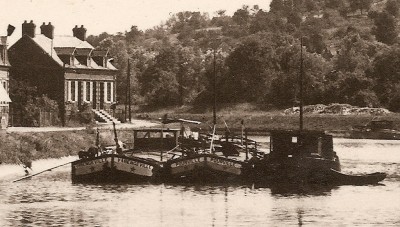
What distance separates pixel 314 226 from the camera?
4300 centimetres

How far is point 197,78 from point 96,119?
182 ft

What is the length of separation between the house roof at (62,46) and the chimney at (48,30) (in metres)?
0.67

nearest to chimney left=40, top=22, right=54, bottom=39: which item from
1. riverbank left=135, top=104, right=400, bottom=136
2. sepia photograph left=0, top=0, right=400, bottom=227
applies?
sepia photograph left=0, top=0, right=400, bottom=227

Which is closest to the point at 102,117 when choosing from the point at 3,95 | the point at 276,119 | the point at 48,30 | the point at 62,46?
the point at 62,46

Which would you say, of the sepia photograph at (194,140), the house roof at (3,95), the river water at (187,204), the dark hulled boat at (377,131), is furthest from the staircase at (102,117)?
the river water at (187,204)

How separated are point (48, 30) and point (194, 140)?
139 feet

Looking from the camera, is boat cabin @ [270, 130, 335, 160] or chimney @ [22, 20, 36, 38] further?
chimney @ [22, 20, 36, 38]

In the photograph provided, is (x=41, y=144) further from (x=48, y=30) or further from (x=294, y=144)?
(x=48, y=30)

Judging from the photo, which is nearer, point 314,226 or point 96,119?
point 314,226

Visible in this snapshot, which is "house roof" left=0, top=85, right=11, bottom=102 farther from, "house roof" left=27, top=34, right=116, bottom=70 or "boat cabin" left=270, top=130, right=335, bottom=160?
"boat cabin" left=270, top=130, right=335, bottom=160

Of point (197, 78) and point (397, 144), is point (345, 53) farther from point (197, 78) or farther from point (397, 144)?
point (397, 144)

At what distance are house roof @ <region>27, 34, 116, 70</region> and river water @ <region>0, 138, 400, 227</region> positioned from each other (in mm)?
37721

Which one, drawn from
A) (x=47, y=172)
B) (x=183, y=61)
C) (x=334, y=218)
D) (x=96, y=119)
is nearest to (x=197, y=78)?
(x=183, y=61)

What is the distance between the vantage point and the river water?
44.3m
